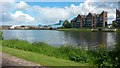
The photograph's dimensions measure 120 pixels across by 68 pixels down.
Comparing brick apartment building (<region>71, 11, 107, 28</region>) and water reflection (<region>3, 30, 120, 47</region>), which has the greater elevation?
brick apartment building (<region>71, 11, 107, 28</region>)

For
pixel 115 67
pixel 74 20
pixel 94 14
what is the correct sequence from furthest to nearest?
pixel 94 14, pixel 74 20, pixel 115 67

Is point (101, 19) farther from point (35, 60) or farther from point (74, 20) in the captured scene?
point (35, 60)

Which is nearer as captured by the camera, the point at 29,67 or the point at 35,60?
the point at 29,67

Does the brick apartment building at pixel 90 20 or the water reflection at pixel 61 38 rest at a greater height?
the brick apartment building at pixel 90 20

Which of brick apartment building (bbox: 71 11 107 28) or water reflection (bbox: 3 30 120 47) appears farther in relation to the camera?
brick apartment building (bbox: 71 11 107 28)

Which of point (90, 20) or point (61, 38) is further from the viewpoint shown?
point (61, 38)

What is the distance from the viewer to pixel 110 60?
28.8ft

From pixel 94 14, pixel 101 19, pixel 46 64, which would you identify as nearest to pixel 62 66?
pixel 46 64

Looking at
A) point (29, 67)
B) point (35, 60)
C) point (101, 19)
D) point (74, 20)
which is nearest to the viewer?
point (29, 67)

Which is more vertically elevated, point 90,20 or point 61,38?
point 90,20

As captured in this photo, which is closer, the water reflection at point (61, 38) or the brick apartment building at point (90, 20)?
the water reflection at point (61, 38)

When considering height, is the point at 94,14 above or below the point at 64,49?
above

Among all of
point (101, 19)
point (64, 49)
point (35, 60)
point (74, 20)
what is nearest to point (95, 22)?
point (101, 19)

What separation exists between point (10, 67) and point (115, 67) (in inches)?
135
